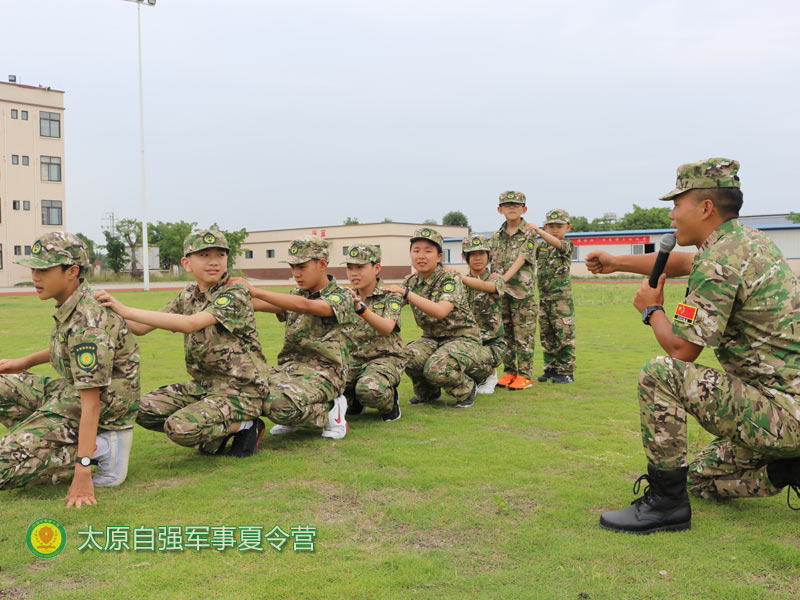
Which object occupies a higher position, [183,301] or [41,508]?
[183,301]

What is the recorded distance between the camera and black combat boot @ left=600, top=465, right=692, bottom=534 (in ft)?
12.0

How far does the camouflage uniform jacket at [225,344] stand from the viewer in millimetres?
4941

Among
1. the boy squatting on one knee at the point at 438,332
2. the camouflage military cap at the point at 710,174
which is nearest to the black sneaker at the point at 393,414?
the boy squatting on one knee at the point at 438,332

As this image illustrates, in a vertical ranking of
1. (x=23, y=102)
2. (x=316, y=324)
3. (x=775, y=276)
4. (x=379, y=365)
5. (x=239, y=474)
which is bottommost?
(x=239, y=474)

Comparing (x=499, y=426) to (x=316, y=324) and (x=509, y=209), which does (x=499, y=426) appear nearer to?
(x=316, y=324)

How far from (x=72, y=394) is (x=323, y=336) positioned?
6.98 ft

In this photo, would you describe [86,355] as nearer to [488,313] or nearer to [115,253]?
[488,313]

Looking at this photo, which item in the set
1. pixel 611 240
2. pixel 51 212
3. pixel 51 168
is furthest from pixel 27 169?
pixel 611 240

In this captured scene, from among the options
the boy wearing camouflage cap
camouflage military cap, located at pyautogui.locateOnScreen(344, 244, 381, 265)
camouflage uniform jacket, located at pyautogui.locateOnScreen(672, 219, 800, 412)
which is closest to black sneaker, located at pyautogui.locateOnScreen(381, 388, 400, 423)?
camouflage military cap, located at pyautogui.locateOnScreen(344, 244, 381, 265)

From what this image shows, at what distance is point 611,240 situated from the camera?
157ft

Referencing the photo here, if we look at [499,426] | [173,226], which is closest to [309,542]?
[499,426]

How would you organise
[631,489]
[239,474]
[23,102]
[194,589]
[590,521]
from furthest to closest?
1. [23,102]
2. [239,474]
3. [631,489]
4. [590,521]
5. [194,589]

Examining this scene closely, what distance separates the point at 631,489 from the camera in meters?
4.36

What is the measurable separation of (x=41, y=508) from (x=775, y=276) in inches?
173
